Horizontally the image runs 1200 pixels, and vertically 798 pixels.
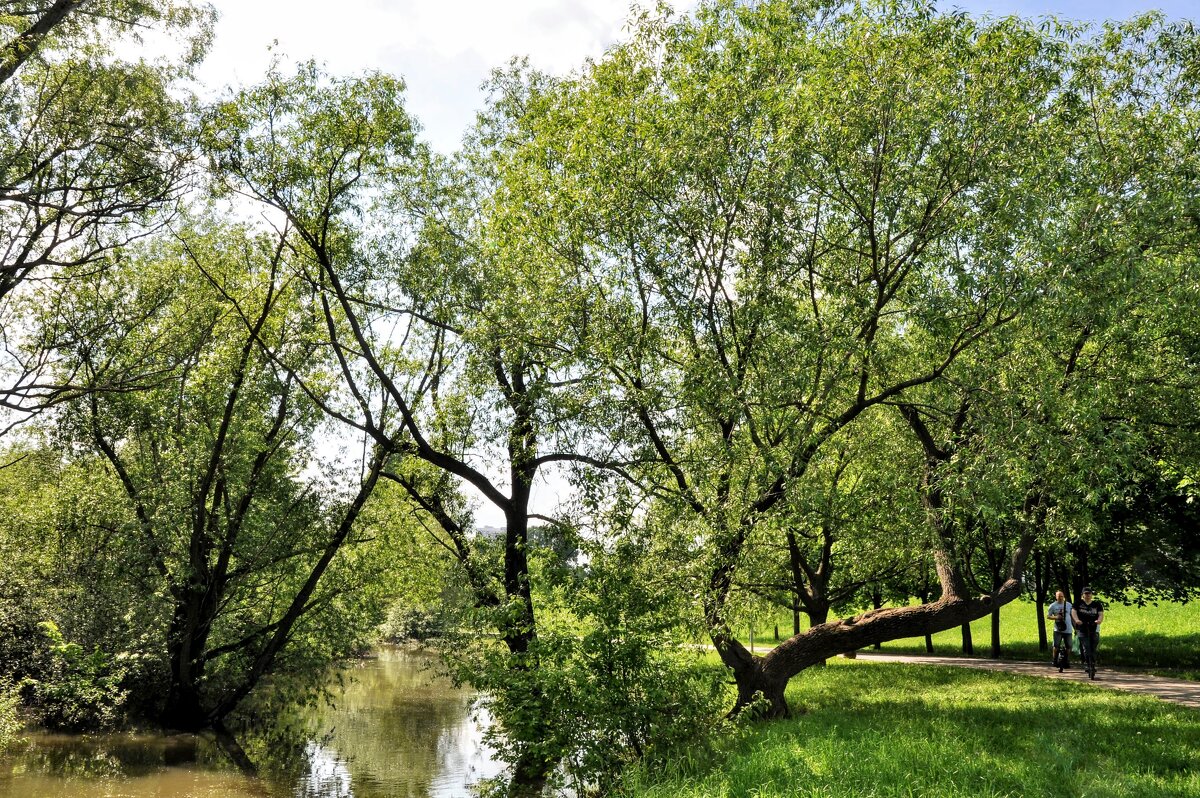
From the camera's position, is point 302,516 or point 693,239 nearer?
point 693,239

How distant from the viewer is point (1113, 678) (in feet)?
63.8

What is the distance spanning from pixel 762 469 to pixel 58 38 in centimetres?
1262

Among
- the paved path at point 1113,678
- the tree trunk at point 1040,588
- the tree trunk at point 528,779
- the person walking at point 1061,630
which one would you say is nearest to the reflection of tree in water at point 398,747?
the tree trunk at point 528,779

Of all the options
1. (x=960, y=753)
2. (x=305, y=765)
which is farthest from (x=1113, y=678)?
(x=305, y=765)

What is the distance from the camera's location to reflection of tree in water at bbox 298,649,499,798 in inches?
639

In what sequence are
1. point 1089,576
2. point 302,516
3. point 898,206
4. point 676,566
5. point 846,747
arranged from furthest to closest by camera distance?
point 1089,576 → point 302,516 → point 676,566 → point 898,206 → point 846,747

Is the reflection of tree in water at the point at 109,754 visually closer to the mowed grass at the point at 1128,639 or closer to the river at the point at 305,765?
the river at the point at 305,765

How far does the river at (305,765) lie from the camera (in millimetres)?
15578

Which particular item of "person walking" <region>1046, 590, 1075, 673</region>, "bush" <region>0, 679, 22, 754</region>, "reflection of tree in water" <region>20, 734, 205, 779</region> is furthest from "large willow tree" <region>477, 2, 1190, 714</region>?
"bush" <region>0, 679, 22, 754</region>

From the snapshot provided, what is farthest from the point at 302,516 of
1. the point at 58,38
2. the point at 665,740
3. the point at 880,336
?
the point at 880,336

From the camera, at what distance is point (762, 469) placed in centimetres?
1204

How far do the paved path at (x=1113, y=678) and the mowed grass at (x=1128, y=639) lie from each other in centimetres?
120

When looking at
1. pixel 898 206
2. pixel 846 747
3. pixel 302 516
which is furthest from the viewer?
pixel 302 516

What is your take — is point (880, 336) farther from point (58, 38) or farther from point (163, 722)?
point (163, 722)
